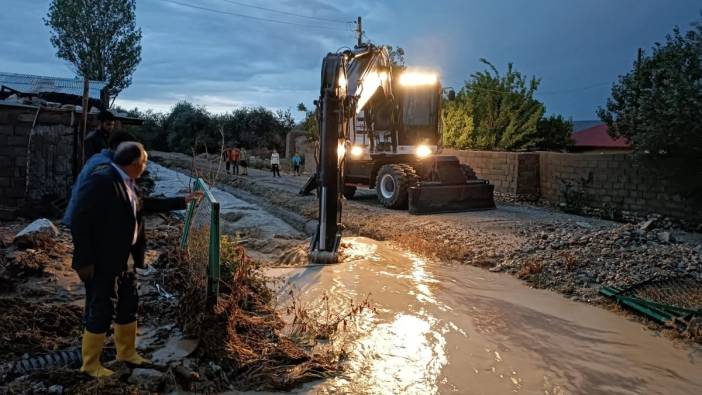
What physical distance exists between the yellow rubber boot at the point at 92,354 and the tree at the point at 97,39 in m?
36.1

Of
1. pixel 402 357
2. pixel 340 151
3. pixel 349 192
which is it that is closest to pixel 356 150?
pixel 349 192

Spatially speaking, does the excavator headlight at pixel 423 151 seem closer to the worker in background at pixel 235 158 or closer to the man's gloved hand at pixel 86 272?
the man's gloved hand at pixel 86 272

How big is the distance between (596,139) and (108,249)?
3083 cm

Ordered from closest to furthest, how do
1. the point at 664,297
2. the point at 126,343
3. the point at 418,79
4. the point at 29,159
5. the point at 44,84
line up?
the point at 126,343, the point at 664,297, the point at 29,159, the point at 418,79, the point at 44,84

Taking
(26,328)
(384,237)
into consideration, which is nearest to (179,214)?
(384,237)

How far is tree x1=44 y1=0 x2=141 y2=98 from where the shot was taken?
118 ft

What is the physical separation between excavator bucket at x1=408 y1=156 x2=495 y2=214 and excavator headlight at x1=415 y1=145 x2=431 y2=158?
683 mm

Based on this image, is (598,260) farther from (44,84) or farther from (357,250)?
(44,84)

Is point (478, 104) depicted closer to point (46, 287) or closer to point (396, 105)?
point (396, 105)

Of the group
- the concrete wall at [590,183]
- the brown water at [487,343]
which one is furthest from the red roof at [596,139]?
the brown water at [487,343]

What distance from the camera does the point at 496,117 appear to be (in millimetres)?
23000

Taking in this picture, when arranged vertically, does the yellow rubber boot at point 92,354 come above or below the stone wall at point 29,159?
below

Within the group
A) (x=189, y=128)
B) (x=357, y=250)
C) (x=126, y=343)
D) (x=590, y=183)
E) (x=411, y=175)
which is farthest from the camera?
(x=189, y=128)

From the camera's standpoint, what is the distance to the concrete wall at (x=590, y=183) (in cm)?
1265
